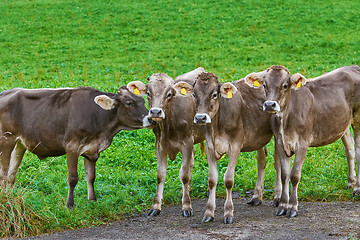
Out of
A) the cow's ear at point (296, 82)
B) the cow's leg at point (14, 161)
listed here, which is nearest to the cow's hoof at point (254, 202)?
the cow's ear at point (296, 82)

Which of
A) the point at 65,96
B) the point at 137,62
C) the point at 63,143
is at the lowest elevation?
the point at 137,62

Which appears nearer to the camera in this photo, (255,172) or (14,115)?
(14,115)

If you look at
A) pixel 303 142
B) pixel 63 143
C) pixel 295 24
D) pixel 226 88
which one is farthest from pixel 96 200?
pixel 295 24

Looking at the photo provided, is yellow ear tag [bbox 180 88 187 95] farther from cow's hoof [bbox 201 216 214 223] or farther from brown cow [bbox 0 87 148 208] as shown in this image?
cow's hoof [bbox 201 216 214 223]

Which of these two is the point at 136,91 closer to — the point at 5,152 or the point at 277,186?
the point at 5,152

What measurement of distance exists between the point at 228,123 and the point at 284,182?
1.35 meters

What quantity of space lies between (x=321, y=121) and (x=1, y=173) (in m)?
5.53

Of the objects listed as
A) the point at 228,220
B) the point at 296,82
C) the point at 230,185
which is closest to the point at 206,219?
the point at 228,220

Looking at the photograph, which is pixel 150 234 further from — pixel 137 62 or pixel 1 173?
pixel 137 62

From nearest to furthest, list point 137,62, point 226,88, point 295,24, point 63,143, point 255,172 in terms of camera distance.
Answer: point 226,88
point 63,143
point 255,172
point 137,62
point 295,24

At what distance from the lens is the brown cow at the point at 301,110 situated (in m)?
8.45

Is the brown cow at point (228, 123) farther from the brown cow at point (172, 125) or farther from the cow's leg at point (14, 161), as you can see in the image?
the cow's leg at point (14, 161)

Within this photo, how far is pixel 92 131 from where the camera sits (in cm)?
912

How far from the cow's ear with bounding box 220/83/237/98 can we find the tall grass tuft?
3350 millimetres
